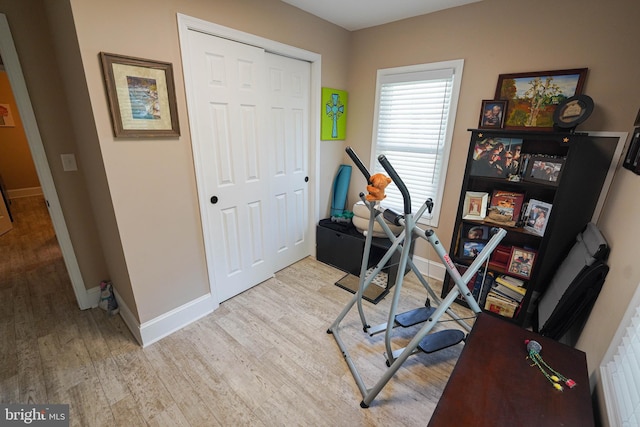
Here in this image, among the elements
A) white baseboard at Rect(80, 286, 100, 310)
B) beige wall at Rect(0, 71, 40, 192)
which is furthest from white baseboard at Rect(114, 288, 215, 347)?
beige wall at Rect(0, 71, 40, 192)

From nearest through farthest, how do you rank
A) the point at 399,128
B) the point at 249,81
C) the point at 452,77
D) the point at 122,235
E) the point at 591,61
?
the point at 122,235
the point at 591,61
the point at 249,81
the point at 452,77
the point at 399,128

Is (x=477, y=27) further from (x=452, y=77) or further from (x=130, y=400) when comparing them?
(x=130, y=400)

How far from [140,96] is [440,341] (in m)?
2.37

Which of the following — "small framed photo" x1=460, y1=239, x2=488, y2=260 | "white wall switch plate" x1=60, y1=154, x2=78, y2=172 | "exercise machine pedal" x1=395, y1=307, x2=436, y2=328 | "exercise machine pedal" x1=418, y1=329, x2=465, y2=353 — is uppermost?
"white wall switch plate" x1=60, y1=154, x2=78, y2=172

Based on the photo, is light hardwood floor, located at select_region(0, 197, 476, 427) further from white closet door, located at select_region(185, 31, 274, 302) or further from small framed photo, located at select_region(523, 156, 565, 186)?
small framed photo, located at select_region(523, 156, 565, 186)

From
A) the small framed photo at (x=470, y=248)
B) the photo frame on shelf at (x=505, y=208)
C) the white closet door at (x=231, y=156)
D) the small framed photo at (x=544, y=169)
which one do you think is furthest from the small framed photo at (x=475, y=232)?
the white closet door at (x=231, y=156)

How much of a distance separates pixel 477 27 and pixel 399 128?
977 millimetres

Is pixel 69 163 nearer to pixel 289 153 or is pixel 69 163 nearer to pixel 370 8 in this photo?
pixel 289 153

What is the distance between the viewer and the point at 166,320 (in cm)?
196

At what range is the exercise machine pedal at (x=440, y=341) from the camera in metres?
1.63

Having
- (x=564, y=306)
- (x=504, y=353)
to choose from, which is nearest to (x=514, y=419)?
(x=504, y=353)

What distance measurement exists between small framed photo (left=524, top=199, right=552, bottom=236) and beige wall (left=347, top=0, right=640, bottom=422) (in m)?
0.31

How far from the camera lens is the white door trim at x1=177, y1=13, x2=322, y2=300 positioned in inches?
66.6

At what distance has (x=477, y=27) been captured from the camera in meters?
2.14
